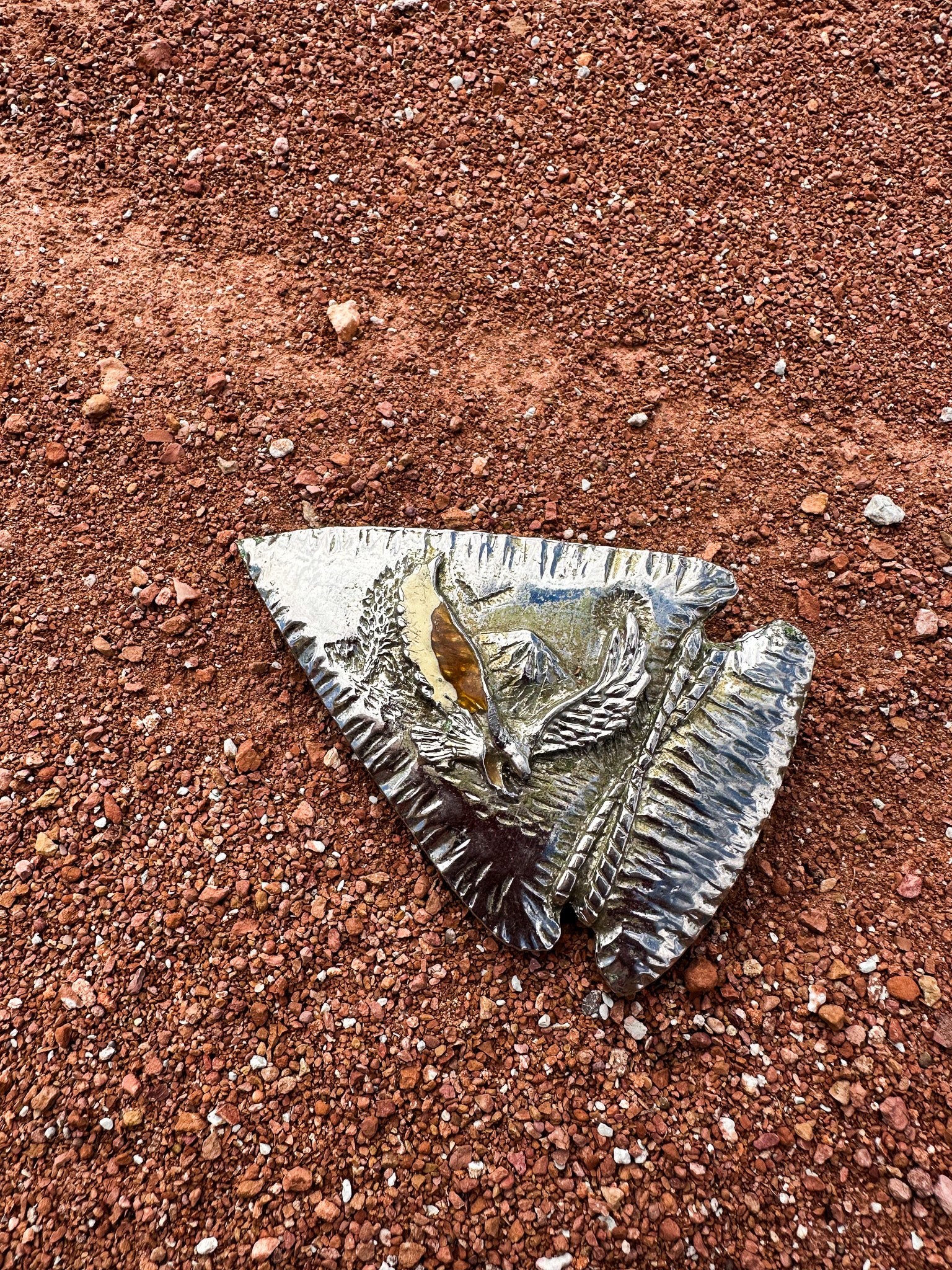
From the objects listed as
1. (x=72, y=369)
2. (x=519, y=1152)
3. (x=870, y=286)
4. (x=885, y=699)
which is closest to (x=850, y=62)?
(x=870, y=286)

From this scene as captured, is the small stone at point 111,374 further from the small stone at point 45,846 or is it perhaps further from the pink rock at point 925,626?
the pink rock at point 925,626

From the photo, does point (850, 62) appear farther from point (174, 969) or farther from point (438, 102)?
point (174, 969)

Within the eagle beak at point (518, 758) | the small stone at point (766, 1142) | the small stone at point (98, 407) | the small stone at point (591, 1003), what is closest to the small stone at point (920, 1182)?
the small stone at point (766, 1142)

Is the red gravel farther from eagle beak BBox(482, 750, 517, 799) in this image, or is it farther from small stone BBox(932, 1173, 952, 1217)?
eagle beak BBox(482, 750, 517, 799)

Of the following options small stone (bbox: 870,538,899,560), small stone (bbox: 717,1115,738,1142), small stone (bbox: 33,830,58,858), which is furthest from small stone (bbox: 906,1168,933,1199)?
small stone (bbox: 33,830,58,858)

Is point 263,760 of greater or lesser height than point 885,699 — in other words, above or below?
below
